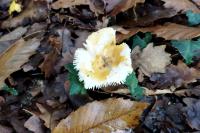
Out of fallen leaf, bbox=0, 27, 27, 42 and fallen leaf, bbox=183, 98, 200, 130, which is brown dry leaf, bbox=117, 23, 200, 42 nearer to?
fallen leaf, bbox=183, 98, 200, 130

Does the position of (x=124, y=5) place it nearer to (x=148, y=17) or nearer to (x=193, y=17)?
(x=148, y=17)

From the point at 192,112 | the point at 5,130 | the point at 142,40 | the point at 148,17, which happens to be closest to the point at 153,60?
the point at 142,40

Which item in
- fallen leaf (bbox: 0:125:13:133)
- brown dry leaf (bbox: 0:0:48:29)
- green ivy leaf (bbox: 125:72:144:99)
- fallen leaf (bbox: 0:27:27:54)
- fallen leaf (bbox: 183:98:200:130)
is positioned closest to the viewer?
fallen leaf (bbox: 183:98:200:130)

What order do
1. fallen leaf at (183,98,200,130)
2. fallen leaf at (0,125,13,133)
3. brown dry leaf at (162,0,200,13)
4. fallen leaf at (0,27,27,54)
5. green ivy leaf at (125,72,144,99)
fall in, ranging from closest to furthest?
fallen leaf at (183,98,200,130) → green ivy leaf at (125,72,144,99) → fallen leaf at (0,125,13,133) → brown dry leaf at (162,0,200,13) → fallen leaf at (0,27,27,54)

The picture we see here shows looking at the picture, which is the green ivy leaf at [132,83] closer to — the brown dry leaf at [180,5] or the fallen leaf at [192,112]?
the fallen leaf at [192,112]

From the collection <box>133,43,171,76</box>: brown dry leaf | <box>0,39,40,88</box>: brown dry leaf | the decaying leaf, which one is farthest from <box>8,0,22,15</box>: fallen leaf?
the decaying leaf

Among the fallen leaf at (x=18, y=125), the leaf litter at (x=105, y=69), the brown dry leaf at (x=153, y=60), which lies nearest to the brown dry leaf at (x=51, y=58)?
the leaf litter at (x=105, y=69)

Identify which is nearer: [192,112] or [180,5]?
[192,112]
